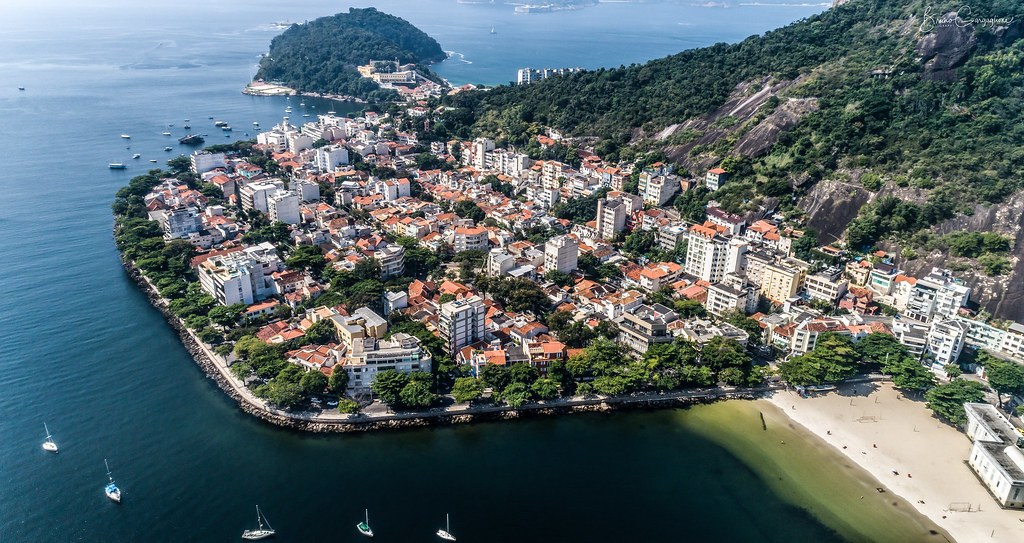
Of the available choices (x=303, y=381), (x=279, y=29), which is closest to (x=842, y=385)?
(x=303, y=381)

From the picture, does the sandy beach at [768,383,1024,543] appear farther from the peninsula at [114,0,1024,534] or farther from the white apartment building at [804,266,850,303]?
the white apartment building at [804,266,850,303]

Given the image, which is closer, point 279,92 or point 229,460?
point 229,460

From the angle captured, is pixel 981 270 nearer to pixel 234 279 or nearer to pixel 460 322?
pixel 460 322

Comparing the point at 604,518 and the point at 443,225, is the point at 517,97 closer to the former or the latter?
the point at 443,225

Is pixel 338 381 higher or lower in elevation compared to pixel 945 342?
lower

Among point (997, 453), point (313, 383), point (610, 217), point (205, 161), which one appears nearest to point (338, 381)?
point (313, 383)

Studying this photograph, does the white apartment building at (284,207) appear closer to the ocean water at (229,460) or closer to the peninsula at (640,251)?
the peninsula at (640,251)

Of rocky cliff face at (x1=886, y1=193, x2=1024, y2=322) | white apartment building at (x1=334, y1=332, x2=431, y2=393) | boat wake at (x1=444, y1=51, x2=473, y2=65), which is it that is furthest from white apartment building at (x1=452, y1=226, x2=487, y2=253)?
boat wake at (x1=444, y1=51, x2=473, y2=65)
